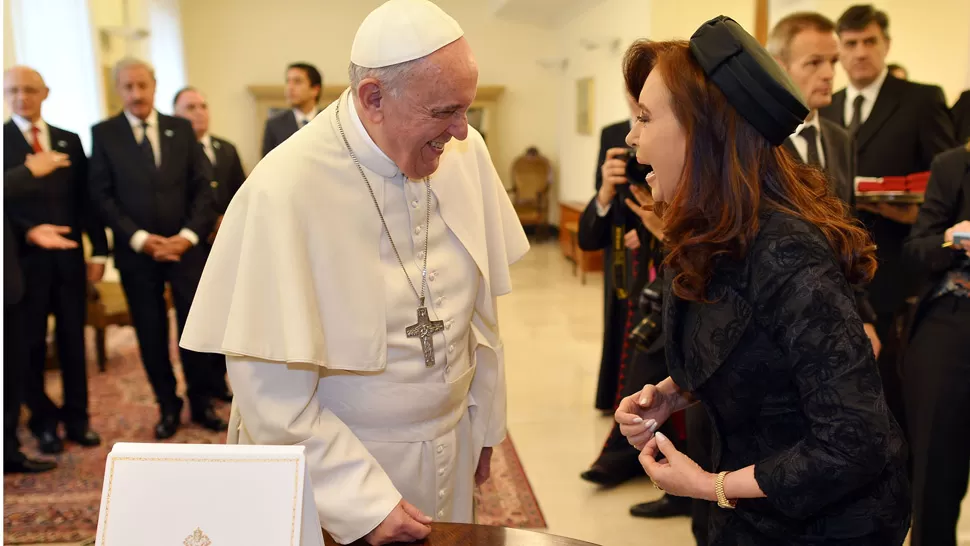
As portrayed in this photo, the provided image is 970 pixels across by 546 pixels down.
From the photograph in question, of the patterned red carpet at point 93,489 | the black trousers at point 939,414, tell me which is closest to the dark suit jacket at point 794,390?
the black trousers at point 939,414

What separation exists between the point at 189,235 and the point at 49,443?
142 cm

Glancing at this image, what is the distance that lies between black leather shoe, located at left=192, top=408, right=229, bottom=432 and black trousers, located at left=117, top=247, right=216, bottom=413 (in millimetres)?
143

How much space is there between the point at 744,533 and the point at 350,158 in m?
1.12

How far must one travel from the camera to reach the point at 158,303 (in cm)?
468

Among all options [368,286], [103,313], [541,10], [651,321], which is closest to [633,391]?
[651,321]

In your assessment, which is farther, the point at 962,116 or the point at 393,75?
the point at 962,116

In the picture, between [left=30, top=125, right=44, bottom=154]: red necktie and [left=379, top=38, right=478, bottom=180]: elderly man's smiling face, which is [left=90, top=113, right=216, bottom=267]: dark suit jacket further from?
[left=379, top=38, right=478, bottom=180]: elderly man's smiling face

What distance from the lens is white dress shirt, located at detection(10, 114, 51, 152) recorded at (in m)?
4.29

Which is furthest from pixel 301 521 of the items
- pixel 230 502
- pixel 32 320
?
pixel 32 320

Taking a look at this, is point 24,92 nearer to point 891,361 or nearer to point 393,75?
point 393,75

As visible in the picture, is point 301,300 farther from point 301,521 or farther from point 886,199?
point 886,199

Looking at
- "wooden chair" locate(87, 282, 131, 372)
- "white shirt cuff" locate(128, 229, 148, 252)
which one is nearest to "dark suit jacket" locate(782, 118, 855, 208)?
"white shirt cuff" locate(128, 229, 148, 252)

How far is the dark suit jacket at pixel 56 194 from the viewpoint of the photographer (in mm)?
4188

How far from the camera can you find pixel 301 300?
5.15ft
